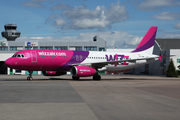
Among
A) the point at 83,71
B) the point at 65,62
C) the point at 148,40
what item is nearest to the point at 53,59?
the point at 65,62

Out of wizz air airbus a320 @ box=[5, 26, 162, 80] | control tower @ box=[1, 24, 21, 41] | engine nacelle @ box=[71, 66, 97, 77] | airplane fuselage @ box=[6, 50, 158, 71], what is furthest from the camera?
control tower @ box=[1, 24, 21, 41]

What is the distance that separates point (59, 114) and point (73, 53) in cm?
2464

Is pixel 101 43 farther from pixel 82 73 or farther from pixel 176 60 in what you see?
pixel 82 73

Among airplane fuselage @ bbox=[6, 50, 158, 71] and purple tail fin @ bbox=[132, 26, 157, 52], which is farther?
purple tail fin @ bbox=[132, 26, 157, 52]

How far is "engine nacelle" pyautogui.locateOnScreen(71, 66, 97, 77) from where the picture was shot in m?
29.9

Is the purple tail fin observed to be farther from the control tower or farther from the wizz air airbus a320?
the control tower

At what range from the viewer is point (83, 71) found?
30.1m

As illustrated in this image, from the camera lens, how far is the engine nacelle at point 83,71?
2992 cm

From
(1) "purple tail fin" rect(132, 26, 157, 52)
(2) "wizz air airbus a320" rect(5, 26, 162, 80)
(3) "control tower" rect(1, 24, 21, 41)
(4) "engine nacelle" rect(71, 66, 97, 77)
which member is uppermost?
(3) "control tower" rect(1, 24, 21, 41)

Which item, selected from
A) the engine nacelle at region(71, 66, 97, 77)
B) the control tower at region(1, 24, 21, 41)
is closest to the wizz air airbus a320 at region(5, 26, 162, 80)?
the engine nacelle at region(71, 66, 97, 77)

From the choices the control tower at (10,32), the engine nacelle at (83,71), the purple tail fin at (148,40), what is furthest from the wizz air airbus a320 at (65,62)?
the control tower at (10,32)

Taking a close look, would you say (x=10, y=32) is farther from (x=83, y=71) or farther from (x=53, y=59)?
(x=83, y=71)

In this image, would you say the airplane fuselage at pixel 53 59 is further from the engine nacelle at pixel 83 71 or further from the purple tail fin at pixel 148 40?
the purple tail fin at pixel 148 40

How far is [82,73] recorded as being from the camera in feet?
98.5
